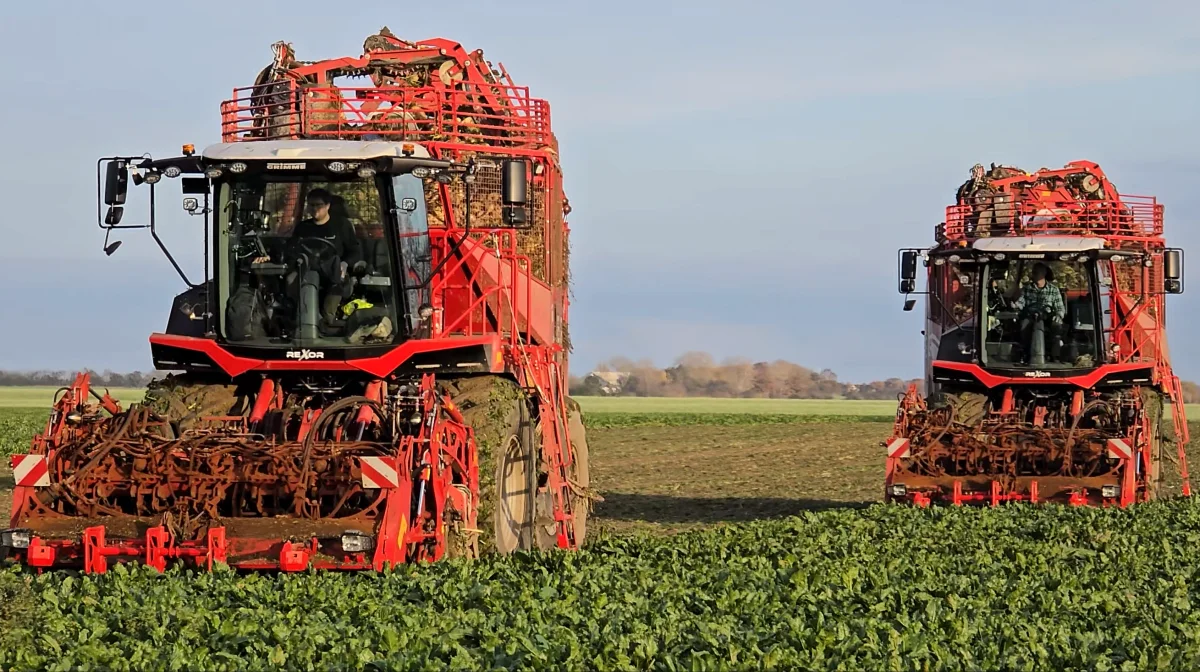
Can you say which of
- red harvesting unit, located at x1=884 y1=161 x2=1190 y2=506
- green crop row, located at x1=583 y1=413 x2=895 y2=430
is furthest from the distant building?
red harvesting unit, located at x1=884 y1=161 x2=1190 y2=506

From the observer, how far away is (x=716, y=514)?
720 inches

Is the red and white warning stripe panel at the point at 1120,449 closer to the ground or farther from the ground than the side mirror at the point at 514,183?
closer to the ground

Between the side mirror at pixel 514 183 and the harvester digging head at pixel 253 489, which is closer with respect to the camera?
the harvester digging head at pixel 253 489

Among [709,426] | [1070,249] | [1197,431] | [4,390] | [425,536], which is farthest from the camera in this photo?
[4,390]

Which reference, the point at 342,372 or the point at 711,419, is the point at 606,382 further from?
the point at 342,372

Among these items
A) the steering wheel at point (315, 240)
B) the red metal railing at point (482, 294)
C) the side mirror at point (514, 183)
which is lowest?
the red metal railing at point (482, 294)

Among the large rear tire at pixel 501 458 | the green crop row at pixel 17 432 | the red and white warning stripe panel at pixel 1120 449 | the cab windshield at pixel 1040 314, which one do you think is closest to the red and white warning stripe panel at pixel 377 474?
the large rear tire at pixel 501 458

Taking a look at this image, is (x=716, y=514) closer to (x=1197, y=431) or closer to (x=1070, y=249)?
(x=1070, y=249)

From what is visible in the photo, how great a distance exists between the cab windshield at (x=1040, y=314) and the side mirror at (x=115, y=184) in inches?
387

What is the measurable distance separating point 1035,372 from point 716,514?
355cm

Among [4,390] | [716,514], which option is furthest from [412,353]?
[4,390]

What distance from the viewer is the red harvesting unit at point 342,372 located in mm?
9969

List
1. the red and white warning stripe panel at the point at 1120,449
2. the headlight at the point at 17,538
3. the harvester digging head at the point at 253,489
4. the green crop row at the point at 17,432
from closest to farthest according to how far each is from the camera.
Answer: the harvester digging head at the point at 253,489
the headlight at the point at 17,538
the red and white warning stripe panel at the point at 1120,449
the green crop row at the point at 17,432

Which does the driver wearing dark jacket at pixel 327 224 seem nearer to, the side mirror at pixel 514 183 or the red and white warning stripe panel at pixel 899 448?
the side mirror at pixel 514 183
